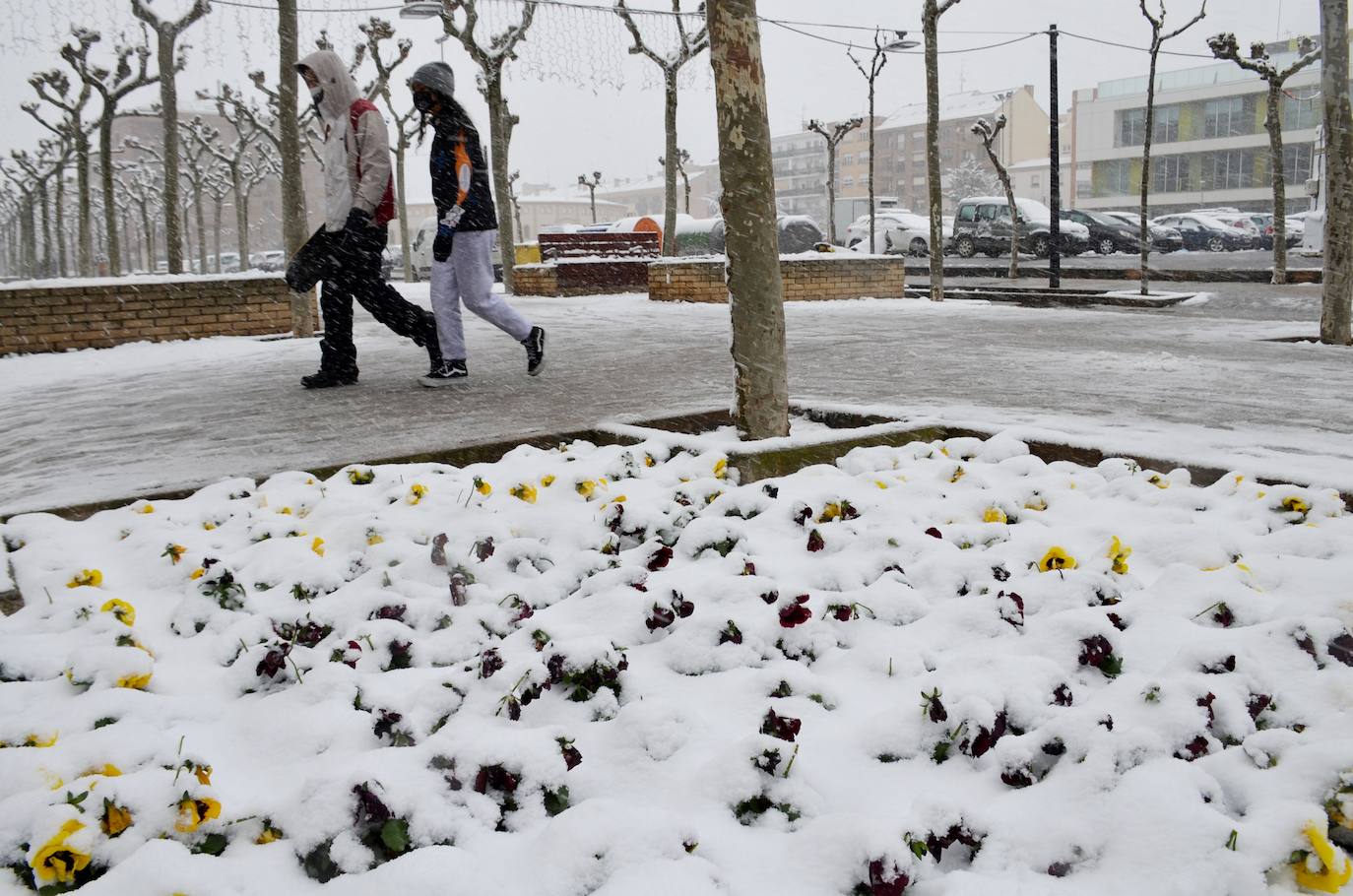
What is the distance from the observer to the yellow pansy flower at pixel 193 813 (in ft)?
5.01

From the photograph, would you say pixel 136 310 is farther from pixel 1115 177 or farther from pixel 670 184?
pixel 1115 177

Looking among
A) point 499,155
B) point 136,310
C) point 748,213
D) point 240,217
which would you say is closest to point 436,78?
point 748,213

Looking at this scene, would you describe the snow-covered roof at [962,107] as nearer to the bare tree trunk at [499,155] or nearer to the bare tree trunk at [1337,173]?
the bare tree trunk at [499,155]

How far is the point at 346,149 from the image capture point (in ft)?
18.6

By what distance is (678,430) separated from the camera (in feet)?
14.2

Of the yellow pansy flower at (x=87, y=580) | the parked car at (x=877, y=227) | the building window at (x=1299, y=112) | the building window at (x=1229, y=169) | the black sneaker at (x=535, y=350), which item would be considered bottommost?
the yellow pansy flower at (x=87, y=580)

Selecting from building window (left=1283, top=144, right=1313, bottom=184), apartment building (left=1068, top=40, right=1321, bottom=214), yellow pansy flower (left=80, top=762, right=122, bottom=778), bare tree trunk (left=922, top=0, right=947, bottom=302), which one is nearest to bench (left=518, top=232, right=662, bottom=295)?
bare tree trunk (left=922, top=0, right=947, bottom=302)

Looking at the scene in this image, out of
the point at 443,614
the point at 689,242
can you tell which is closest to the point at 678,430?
the point at 443,614

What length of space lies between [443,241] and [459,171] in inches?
15.5

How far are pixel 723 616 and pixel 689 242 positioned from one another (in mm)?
29121

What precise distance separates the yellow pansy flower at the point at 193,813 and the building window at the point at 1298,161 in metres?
63.9

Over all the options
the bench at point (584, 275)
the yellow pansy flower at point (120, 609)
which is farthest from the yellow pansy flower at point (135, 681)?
the bench at point (584, 275)

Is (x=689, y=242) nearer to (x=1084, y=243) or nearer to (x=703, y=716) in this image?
(x=1084, y=243)

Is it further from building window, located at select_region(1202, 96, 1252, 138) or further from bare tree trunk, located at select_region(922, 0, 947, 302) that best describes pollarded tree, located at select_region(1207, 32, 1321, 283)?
building window, located at select_region(1202, 96, 1252, 138)
